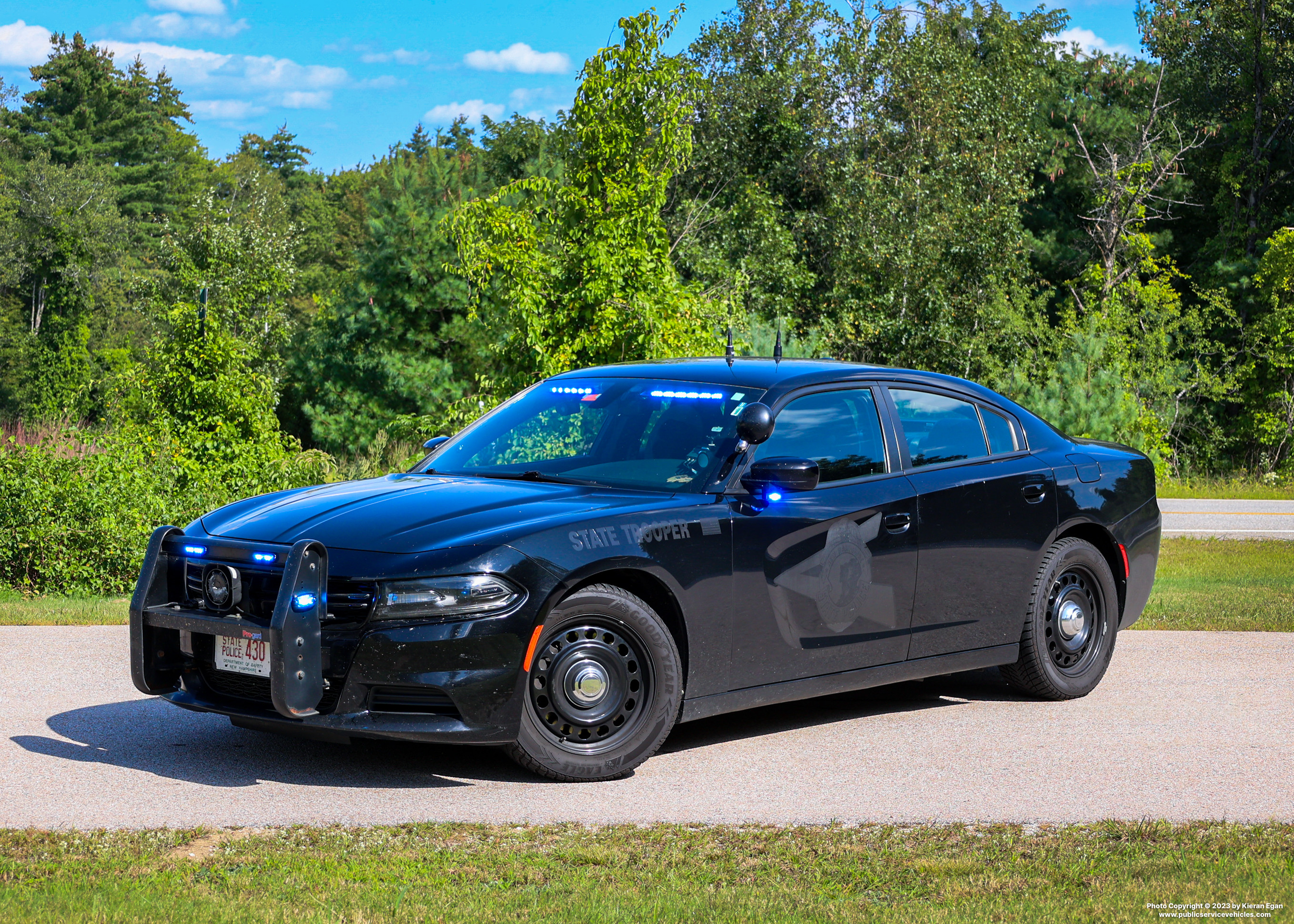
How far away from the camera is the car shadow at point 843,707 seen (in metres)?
6.77

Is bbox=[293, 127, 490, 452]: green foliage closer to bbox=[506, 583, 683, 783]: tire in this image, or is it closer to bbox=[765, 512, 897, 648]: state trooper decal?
bbox=[765, 512, 897, 648]: state trooper decal

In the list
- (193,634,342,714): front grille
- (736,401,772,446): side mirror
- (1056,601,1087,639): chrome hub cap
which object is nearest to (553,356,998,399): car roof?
(736,401,772,446): side mirror

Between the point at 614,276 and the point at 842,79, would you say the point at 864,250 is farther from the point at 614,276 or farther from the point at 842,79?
the point at 614,276

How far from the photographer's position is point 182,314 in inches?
653

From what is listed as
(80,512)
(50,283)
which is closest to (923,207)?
(80,512)

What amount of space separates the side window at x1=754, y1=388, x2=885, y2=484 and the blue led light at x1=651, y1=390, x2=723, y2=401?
0.31 m

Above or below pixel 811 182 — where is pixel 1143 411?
below

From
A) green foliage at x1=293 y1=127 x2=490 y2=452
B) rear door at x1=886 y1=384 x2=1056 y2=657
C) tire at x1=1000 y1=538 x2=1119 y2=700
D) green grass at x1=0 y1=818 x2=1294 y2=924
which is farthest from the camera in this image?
green foliage at x1=293 y1=127 x2=490 y2=452

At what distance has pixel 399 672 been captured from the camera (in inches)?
208

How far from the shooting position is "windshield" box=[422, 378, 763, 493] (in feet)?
20.9

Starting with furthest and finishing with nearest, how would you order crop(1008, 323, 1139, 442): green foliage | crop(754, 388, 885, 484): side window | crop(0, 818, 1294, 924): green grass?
crop(1008, 323, 1139, 442): green foliage → crop(754, 388, 885, 484): side window → crop(0, 818, 1294, 924): green grass

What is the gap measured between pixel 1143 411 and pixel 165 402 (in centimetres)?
2074

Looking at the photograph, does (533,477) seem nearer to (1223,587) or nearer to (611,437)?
(611,437)

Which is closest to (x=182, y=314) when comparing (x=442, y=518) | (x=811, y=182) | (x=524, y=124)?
(x=442, y=518)
